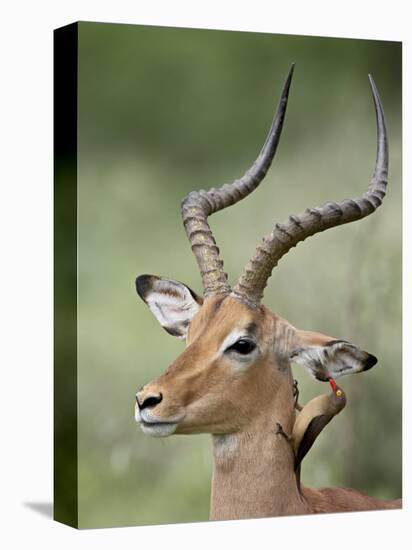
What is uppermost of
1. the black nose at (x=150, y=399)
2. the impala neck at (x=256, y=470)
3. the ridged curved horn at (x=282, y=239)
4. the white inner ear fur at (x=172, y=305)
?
the ridged curved horn at (x=282, y=239)

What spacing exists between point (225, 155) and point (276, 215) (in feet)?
2.11

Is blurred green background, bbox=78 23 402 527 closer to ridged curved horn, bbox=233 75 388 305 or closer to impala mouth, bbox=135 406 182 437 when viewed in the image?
ridged curved horn, bbox=233 75 388 305

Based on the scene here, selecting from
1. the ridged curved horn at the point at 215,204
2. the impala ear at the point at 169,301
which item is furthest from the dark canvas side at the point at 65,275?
the ridged curved horn at the point at 215,204

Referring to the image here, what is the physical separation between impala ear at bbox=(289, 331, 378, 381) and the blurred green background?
64 centimetres

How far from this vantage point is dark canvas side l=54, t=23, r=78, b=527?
10.8 metres

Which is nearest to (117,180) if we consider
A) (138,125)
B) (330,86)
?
(138,125)

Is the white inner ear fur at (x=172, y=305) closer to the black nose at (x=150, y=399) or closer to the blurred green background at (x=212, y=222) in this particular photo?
the blurred green background at (x=212, y=222)

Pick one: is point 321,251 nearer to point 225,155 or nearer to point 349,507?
point 225,155

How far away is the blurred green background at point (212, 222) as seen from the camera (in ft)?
35.6

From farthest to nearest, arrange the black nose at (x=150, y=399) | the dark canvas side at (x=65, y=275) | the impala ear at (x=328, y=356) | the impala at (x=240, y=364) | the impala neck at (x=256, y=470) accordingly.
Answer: the impala ear at (x=328, y=356) < the dark canvas side at (x=65, y=275) < the impala neck at (x=256, y=470) < the impala at (x=240, y=364) < the black nose at (x=150, y=399)

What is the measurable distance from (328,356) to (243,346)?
2.35 feet

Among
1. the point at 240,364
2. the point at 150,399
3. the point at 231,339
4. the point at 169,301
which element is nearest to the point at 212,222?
the point at 169,301

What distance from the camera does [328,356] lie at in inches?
430

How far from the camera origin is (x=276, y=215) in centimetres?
1166
